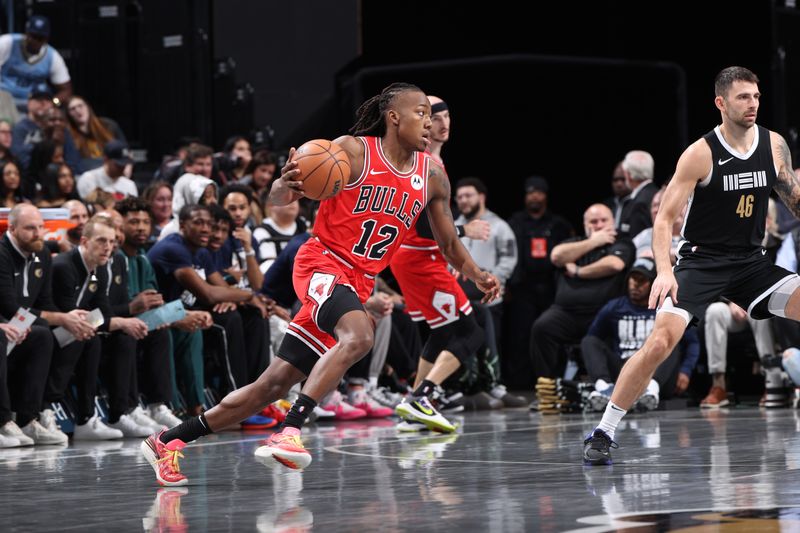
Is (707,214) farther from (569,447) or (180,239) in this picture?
(180,239)

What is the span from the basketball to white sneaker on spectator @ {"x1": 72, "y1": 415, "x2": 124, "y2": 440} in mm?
3500

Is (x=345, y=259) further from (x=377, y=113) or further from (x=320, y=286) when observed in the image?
(x=377, y=113)

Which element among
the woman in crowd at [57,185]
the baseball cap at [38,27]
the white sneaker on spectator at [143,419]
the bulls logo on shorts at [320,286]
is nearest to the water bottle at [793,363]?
the white sneaker on spectator at [143,419]

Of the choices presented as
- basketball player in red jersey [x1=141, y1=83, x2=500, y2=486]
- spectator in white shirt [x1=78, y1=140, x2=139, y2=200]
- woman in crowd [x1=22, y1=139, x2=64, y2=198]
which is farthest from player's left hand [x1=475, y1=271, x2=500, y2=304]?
woman in crowd [x1=22, y1=139, x2=64, y2=198]

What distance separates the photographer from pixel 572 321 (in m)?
10.7

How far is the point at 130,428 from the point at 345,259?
11.1 ft

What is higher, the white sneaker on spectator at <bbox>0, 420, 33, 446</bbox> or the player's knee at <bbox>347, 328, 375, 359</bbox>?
the player's knee at <bbox>347, 328, 375, 359</bbox>

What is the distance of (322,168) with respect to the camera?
5527 millimetres

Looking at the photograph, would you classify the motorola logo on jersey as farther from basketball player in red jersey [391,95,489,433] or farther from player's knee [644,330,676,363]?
basketball player in red jersey [391,95,489,433]

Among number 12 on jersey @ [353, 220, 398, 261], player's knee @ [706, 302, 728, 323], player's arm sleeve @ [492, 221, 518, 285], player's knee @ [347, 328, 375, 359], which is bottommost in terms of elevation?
player's knee @ [706, 302, 728, 323]

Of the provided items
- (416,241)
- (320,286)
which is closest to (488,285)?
(320,286)

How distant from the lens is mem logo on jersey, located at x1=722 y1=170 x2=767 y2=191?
610cm

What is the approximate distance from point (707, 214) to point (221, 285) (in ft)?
14.2

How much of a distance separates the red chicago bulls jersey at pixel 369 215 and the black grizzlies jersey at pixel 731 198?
148 centimetres
